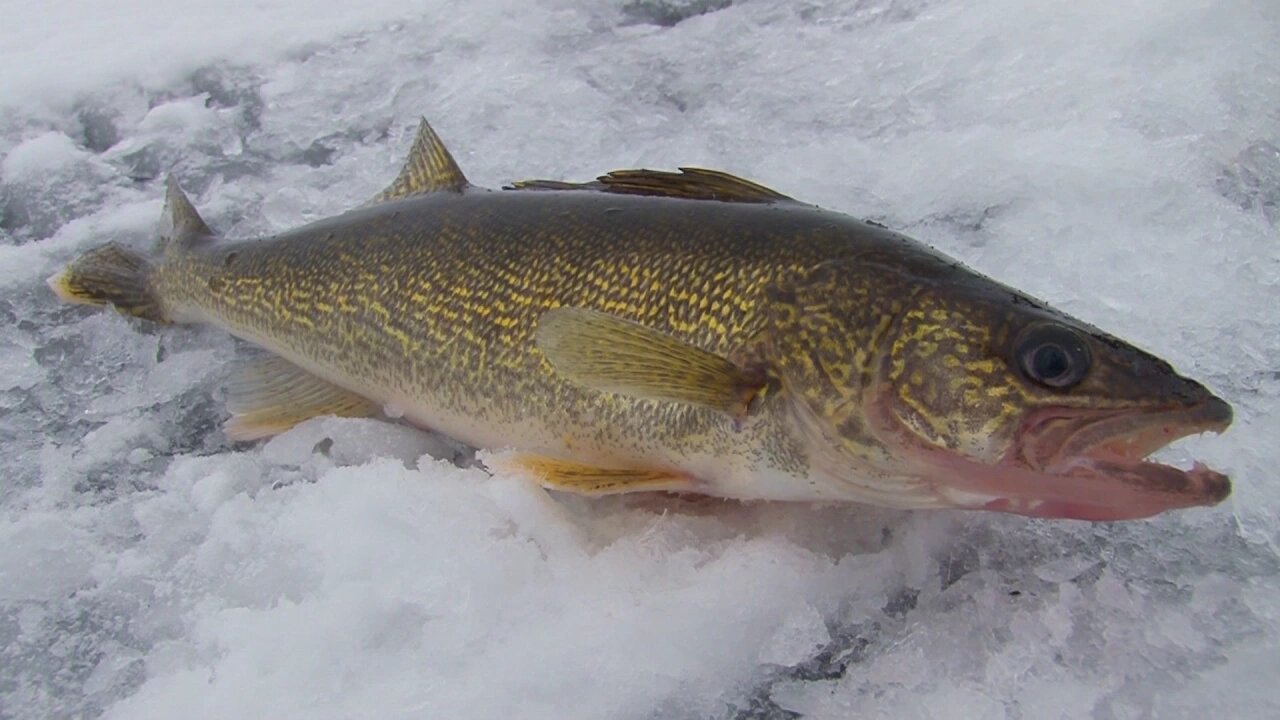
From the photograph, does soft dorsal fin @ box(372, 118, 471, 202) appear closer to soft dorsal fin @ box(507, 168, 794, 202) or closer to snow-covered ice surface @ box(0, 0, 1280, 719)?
soft dorsal fin @ box(507, 168, 794, 202)

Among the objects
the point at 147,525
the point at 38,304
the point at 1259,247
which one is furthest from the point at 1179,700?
the point at 38,304

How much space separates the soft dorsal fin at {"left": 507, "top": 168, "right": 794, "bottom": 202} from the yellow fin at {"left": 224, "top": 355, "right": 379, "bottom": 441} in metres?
0.92

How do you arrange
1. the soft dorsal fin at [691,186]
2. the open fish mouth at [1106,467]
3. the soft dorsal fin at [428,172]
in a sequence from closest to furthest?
the open fish mouth at [1106,467] < the soft dorsal fin at [691,186] < the soft dorsal fin at [428,172]

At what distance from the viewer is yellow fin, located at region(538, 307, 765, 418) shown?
2.08 meters

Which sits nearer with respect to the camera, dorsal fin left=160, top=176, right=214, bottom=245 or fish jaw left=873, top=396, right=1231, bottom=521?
fish jaw left=873, top=396, right=1231, bottom=521

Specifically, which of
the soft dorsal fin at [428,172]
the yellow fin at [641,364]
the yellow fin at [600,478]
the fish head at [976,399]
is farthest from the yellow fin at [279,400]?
the fish head at [976,399]

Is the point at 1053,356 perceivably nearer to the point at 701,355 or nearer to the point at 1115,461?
the point at 1115,461

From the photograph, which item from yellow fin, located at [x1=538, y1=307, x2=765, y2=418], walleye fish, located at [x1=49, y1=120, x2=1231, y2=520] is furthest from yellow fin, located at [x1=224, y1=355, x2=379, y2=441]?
yellow fin, located at [x1=538, y1=307, x2=765, y2=418]

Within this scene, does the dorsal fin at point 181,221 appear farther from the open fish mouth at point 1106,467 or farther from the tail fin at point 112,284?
the open fish mouth at point 1106,467

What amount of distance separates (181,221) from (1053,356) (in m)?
2.73

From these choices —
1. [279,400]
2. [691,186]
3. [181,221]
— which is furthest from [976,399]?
[181,221]

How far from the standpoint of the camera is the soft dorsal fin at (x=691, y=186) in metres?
2.50

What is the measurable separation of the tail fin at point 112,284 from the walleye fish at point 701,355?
19.8 inches

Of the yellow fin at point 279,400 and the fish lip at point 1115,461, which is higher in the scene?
the fish lip at point 1115,461
